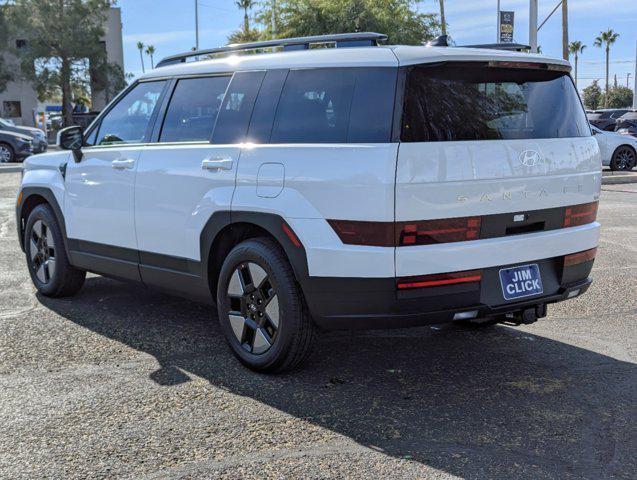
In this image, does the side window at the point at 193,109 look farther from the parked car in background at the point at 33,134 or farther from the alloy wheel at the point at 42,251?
the parked car in background at the point at 33,134

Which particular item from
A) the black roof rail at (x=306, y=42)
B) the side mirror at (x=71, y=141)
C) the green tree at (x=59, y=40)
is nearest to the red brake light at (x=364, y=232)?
the black roof rail at (x=306, y=42)

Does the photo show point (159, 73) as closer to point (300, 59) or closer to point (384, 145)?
point (300, 59)

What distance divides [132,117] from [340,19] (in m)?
23.6

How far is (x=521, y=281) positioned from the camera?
428 centimetres

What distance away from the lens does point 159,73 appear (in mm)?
5562

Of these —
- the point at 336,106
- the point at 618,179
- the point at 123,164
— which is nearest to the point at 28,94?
the point at 618,179

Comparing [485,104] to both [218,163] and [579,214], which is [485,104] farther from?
[218,163]

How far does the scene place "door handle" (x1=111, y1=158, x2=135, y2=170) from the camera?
212 inches

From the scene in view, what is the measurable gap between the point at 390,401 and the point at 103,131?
3.27m

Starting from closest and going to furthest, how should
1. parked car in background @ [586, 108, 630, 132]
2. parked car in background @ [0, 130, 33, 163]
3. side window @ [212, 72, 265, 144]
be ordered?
side window @ [212, 72, 265, 144], parked car in background @ [586, 108, 630, 132], parked car in background @ [0, 130, 33, 163]

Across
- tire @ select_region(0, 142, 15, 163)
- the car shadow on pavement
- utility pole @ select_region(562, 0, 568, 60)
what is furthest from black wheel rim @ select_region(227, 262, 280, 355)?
utility pole @ select_region(562, 0, 568, 60)

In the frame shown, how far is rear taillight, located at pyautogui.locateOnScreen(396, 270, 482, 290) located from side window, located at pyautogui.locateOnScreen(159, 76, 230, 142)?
175 centimetres

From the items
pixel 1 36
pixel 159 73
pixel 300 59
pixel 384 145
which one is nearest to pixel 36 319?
pixel 159 73

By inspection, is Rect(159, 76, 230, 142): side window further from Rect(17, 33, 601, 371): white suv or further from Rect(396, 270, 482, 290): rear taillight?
Rect(396, 270, 482, 290): rear taillight
